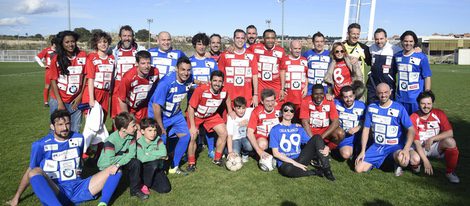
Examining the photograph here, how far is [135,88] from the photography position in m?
4.82

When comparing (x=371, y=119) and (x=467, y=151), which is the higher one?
(x=371, y=119)

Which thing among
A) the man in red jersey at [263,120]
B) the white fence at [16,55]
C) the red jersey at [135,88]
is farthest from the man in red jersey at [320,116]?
the white fence at [16,55]

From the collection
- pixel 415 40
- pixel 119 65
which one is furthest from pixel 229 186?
pixel 415 40

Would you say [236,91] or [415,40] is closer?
[415,40]

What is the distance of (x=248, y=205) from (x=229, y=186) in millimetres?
596

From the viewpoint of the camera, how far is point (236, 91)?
596cm

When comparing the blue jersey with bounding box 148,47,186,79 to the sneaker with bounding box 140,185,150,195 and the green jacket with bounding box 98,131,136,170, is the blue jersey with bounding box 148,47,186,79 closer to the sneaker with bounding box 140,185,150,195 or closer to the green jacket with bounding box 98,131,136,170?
the green jacket with bounding box 98,131,136,170

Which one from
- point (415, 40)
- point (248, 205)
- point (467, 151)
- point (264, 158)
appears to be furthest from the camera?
point (467, 151)

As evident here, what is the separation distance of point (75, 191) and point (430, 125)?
470 centimetres

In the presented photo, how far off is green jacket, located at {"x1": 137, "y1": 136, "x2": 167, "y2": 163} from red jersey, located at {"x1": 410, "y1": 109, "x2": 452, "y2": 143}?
3.53 meters

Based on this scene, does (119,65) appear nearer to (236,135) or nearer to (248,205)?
(236,135)

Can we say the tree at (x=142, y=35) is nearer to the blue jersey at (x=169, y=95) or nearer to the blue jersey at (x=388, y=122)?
the blue jersey at (x=169, y=95)

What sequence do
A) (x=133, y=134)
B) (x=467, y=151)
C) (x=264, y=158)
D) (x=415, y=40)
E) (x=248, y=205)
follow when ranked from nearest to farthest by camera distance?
(x=248, y=205), (x=133, y=134), (x=264, y=158), (x=415, y=40), (x=467, y=151)

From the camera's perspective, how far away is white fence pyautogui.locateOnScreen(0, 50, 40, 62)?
40.0 metres
